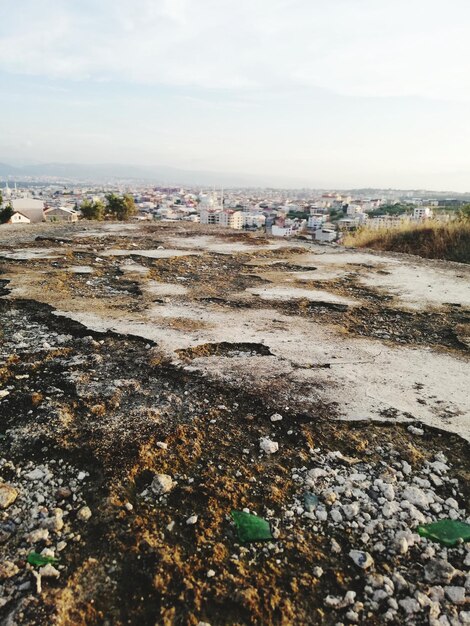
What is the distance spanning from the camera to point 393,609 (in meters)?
1.00

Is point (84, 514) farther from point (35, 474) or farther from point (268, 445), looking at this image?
point (268, 445)

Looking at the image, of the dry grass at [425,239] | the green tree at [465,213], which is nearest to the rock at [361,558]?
the dry grass at [425,239]

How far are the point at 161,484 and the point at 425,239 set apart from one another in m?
6.92

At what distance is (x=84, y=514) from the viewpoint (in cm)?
123

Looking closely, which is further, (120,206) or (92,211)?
(92,211)

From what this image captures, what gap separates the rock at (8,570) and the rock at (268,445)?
0.86m

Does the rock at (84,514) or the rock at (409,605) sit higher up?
the rock at (84,514)

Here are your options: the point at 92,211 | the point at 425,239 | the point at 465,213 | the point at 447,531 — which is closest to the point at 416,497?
the point at 447,531

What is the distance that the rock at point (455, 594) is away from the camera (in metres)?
1.02

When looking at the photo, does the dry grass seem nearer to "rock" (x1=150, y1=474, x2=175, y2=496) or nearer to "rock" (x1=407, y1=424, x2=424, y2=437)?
"rock" (x1=407, y1=424, x2=424, y2=437)

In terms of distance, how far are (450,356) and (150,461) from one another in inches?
74.1

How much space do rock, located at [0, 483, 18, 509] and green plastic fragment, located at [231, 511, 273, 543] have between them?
2.31 ft

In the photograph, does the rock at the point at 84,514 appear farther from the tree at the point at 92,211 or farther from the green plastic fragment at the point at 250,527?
the tree at the point at 92,211

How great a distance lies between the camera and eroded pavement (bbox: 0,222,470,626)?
102 cm
